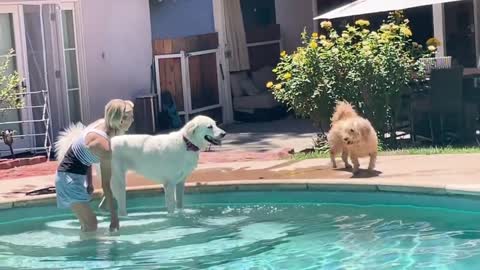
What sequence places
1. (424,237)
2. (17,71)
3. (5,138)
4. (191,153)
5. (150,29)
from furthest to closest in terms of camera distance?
1. (150,29)
2. (17,71)
3. (5,138)
4. (191,153)
5. (424,237)

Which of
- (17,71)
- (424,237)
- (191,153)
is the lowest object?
(424,237)

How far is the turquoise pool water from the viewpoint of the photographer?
7652 millimetres

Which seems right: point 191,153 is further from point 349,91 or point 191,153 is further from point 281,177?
point 349,91

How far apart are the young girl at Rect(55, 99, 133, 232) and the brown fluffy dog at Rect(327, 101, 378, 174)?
2631 millimetres

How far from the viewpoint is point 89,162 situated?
8.52 m

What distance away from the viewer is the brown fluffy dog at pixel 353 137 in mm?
10094

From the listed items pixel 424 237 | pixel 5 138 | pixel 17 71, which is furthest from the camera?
pixel 17 71

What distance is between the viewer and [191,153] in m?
9.41

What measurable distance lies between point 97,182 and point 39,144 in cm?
417

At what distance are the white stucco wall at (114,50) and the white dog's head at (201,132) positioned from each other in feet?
22.8

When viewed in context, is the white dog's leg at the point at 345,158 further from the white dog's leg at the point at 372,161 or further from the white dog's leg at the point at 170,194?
the white dog's leg at the point at 170,194

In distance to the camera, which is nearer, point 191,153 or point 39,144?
point 191,153

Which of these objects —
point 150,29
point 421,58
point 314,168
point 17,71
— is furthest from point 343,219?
point 150,29

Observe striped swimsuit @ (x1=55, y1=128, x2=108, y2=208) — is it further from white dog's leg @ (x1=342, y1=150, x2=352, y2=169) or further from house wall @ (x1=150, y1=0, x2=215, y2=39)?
house wall @ (x1=150, y1=0, x2=215, y2=39)
